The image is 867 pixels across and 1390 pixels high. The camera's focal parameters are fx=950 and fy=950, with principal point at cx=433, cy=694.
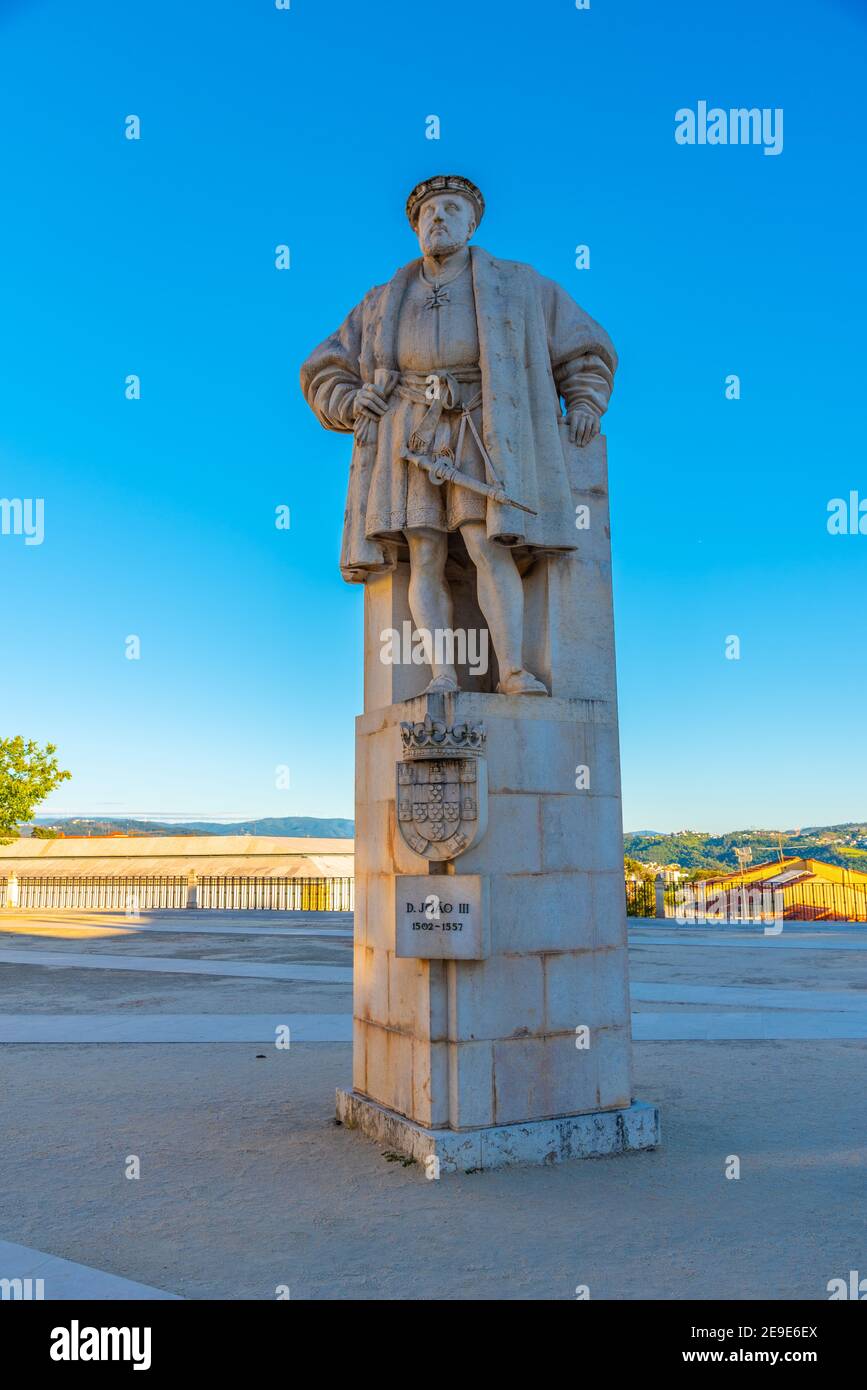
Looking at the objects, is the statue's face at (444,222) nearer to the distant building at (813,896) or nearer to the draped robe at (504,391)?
the draped robe at (504,391)

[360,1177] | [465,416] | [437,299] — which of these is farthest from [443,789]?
[437,299]

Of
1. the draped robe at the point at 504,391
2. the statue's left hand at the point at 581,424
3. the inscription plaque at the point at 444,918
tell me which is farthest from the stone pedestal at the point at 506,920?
the statue's left hand at the point at 581,424

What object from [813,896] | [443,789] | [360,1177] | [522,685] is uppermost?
[522,685]

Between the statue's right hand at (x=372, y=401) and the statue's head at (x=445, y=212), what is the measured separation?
3.17 ft

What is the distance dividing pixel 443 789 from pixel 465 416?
2.32 meters

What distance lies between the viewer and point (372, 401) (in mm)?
5938

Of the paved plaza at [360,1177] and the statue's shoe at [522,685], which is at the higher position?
the statue's shoe at [522,685]

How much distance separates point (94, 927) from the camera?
804 inches

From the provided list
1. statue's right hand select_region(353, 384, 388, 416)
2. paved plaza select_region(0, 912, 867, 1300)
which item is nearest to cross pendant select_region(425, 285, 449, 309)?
statue's right hand select_region(353, 384, 388, 416)

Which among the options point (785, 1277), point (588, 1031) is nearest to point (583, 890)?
point (588, 1031)

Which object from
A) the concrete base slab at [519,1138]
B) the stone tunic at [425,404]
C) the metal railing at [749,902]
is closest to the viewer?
the concrete base slab at [519,1138]

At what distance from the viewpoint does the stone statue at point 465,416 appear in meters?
5.62

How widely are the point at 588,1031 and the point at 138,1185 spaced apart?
7.81ft

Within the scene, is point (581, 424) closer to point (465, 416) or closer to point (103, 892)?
point (465, 416)
